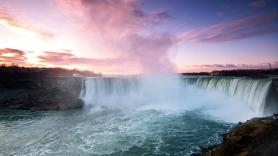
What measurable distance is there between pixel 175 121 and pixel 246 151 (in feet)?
37.4

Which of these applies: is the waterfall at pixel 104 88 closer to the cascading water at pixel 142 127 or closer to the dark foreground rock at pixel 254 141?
the cascading water at pixel 142 127

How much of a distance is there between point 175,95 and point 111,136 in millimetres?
21633

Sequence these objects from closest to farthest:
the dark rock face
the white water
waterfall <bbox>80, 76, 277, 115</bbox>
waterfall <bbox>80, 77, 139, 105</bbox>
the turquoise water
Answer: the turquoise water, the white water, the dark rock face, waterfall <bbox>80, 76, 277, 115</bbox>, waterfall <bbox>80, 77, 139, 105</bbox>

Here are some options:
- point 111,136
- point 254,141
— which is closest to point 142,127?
point 111,136

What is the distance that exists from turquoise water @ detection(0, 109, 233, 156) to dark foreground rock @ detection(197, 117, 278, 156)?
8.80 feet

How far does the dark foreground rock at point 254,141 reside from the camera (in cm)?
828

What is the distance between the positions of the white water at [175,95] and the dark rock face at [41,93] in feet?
7.25

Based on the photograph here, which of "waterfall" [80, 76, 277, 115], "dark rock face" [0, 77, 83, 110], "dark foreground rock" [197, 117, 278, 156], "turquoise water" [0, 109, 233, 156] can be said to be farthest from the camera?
"waterfall" [80, 76, 277, 115]

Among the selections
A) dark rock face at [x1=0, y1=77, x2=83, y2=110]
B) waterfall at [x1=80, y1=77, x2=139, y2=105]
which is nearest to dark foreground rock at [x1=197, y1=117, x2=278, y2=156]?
dark rock face at [x1=0, y1=77, x2=83, y2=110]

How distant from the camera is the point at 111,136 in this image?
15938 mm

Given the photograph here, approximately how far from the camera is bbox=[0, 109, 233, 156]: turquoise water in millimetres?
13039

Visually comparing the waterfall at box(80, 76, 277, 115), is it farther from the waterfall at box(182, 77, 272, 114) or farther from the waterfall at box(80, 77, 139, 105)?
the waterfall at box(182, 77, 272, 114)

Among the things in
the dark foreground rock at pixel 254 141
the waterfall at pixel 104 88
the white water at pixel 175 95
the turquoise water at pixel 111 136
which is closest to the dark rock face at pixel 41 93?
the waterfall at pixel 104 88

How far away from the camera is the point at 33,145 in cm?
1436
